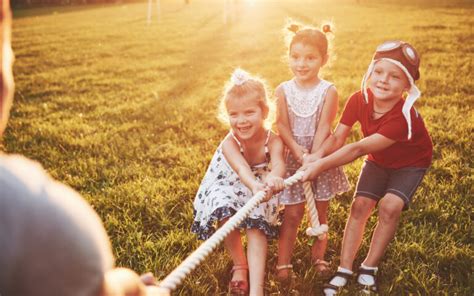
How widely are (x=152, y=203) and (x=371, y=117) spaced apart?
1994 mm

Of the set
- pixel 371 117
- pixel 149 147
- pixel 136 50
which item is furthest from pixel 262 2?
pixel 371 117

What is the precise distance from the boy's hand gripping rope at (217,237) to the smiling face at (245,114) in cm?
44

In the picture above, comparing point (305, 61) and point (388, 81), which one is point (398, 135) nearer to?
point (388, 81)

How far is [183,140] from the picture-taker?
532 cm

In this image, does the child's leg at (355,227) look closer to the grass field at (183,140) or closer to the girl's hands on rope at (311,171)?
the grass field at (183,140)

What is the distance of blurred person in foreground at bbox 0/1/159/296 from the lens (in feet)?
2.77

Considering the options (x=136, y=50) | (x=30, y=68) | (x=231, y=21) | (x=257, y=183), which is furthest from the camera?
(x=231, y=21)

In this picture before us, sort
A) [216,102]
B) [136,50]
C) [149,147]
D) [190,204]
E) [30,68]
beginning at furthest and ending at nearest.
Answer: [136,50] → [30,68] → [216,102] → [149,147] → [190,204]

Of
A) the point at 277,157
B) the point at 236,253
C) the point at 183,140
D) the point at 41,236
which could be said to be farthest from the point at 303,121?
the point at 183,140

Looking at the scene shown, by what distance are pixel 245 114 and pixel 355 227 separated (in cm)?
103

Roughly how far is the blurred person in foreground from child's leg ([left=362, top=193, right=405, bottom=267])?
2115mm

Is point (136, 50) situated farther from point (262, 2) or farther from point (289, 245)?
point (262, 2)

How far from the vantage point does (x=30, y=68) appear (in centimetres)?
1096

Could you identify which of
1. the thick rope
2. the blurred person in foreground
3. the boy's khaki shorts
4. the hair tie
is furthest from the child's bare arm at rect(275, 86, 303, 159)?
the blurred person in foreground
